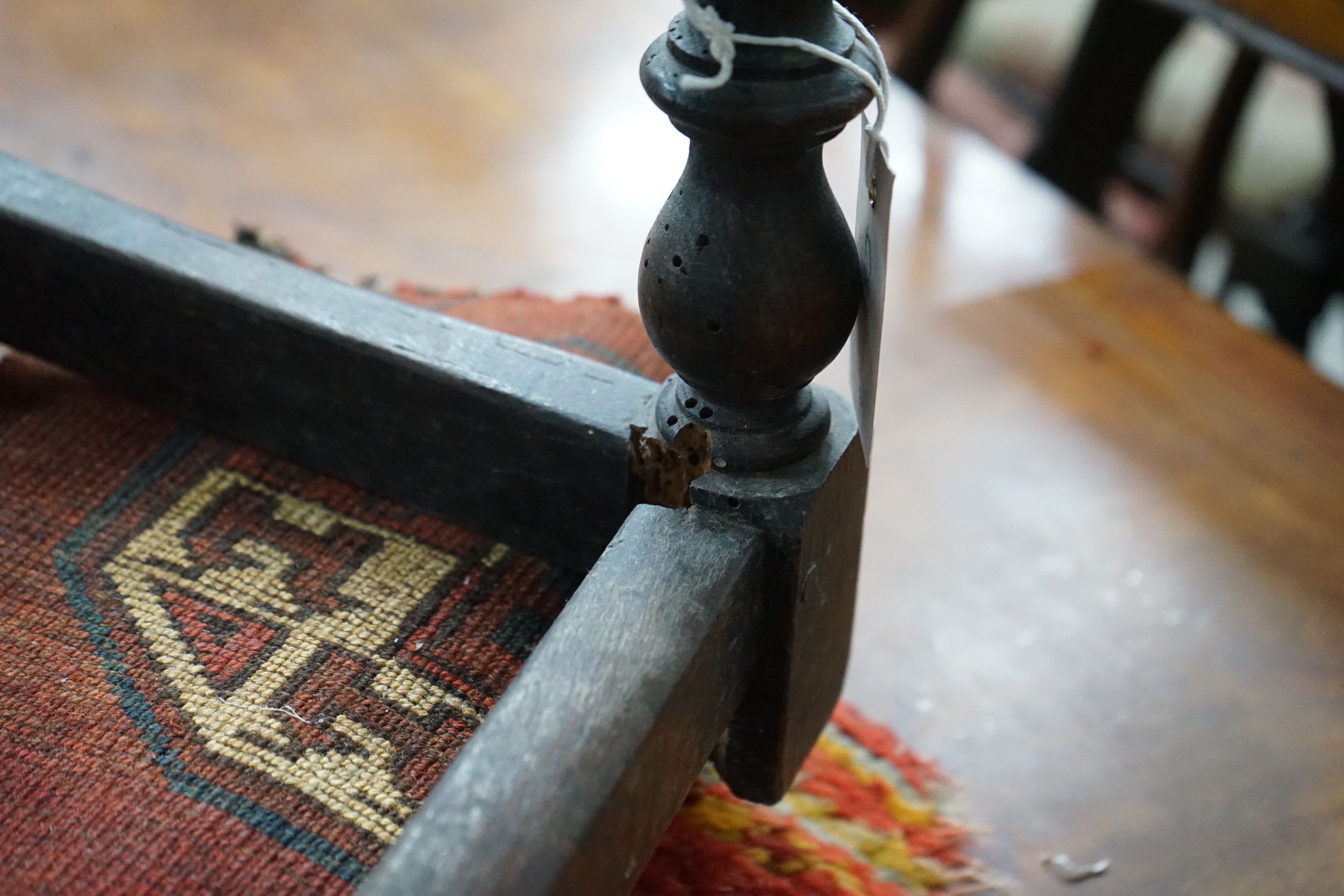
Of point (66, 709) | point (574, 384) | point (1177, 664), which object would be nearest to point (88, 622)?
point (66, 709)

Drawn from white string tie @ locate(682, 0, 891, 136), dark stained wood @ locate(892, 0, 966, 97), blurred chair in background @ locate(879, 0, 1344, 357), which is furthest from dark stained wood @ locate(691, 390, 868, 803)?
dark stained wood @ locate(892, 0, 966, 97)

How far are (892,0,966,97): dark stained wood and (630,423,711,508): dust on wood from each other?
0.78 metres

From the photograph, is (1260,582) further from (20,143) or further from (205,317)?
(20,143)

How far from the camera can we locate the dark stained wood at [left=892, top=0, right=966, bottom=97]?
1.13m

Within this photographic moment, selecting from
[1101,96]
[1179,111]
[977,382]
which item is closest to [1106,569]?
[977,382]

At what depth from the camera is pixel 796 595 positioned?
0.44 meters

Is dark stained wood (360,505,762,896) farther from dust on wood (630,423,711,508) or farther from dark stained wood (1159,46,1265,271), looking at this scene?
dark stained wood (1159,46,1265,271)

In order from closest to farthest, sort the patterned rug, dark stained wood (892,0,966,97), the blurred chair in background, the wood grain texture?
the patterned rug
the wood grain texture
the blurred chair in background
dark stained wood (892,0,966,97)

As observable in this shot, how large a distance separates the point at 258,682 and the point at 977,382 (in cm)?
50

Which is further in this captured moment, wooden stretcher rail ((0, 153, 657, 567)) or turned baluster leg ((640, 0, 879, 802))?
wooden stretcher rail ((0, 153, 657, 567))

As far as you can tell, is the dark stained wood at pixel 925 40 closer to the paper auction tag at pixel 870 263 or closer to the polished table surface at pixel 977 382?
the polished table surface at pixel 977 382

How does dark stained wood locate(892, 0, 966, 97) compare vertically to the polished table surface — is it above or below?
above

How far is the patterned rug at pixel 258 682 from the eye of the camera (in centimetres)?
42

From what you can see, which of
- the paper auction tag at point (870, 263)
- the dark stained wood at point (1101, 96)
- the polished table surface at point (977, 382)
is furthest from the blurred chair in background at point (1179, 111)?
the paper auction tag at point (870, 263)
